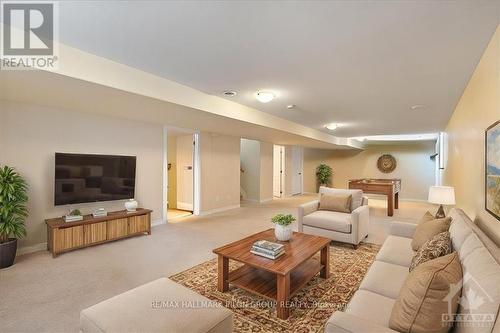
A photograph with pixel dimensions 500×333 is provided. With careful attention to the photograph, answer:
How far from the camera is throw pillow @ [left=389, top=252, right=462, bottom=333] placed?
3.65 feet

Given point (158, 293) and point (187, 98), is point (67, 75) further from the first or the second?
point (158, 293)

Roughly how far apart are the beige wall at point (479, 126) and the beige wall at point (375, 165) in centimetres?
663

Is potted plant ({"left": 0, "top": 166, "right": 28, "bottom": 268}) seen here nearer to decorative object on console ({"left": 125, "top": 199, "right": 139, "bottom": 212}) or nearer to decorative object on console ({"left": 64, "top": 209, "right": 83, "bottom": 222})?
decorative object on console ({"left": 64, "top": 209, "right": 83, "bottom": 222})

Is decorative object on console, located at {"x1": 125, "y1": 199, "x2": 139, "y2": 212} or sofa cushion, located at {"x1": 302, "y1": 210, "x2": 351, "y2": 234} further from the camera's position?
decorative object on console, located at {"x1": 125, "y1": 199, "x2": 139, "y2": 212}

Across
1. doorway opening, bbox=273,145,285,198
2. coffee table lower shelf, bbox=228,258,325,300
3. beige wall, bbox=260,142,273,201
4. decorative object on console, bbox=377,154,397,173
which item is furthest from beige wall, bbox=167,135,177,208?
decorative object on console, bbox=377,154,397,173

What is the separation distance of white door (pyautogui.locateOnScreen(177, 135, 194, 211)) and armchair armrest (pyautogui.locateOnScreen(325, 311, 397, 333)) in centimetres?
538

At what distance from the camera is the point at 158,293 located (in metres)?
1.61

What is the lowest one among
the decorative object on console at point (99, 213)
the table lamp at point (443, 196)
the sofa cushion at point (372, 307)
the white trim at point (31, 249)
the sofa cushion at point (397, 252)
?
the white trim at point (31, 249)

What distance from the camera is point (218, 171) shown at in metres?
6.56

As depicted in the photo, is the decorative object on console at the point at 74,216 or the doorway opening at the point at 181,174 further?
the doorway opening at the point at 181,174

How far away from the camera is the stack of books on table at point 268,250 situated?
233 centimetres

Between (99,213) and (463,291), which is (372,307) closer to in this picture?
(463,291)
